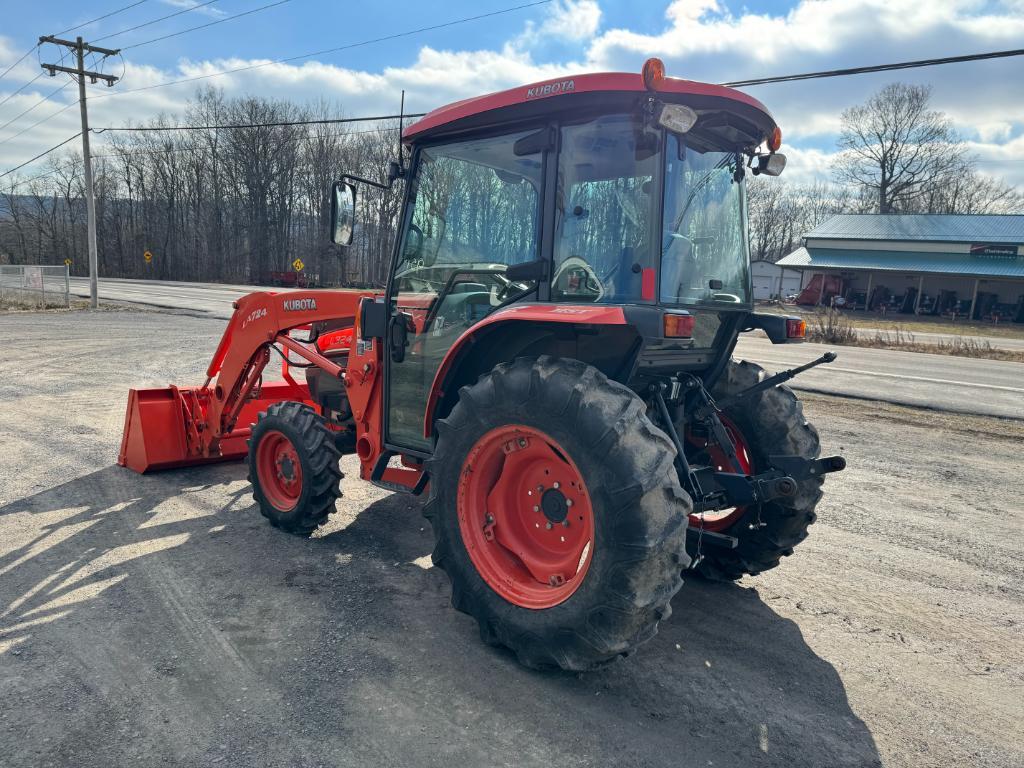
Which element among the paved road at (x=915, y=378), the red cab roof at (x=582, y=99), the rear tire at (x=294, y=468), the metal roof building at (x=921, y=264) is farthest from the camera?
the metal roof building at (x=921, y=264)

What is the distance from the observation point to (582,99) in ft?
10.1

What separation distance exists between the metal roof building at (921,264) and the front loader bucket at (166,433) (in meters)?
40.8

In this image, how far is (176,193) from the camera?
59.3 metres

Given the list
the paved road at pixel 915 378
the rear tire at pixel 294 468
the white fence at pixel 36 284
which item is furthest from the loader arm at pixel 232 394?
the white fence at pixel 36 284

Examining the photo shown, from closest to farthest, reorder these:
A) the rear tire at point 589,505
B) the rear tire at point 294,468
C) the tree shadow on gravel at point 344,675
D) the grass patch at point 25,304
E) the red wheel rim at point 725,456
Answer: the tree shadow on gravel at point 344,675 → the rear tire at point 589,505 → the red wheel rim at point 725,456 → the rear tire at point 294,468 → the grass patch at point 25,304

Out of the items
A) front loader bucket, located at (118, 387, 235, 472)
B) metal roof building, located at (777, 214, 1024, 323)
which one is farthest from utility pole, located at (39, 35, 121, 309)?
metal roof building, located at (777, 214, 1024, 323)

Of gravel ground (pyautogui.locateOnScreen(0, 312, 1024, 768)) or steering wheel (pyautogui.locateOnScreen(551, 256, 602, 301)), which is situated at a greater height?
steering wheel (pyautogui.locateOnScreen(551, 256, 602, 301))

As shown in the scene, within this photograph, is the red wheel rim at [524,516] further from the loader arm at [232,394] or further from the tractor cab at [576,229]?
the loader arm at [232,394]

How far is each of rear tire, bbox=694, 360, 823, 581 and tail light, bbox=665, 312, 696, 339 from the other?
48.5 inches

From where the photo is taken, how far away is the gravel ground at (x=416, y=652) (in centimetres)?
259

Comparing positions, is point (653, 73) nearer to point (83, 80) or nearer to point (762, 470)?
point (762, 470)

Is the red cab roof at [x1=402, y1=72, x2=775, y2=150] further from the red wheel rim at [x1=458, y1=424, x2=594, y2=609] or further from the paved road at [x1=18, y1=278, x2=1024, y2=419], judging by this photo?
the paved road at [x1=18, y1=278, x2=1024, y2=419]

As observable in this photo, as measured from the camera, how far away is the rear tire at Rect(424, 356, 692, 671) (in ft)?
8.71

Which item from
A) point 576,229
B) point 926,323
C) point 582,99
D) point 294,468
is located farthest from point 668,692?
point 926,323
